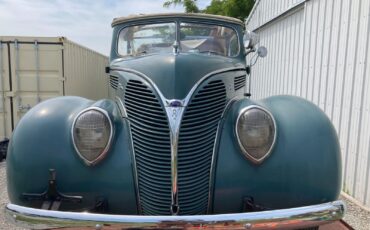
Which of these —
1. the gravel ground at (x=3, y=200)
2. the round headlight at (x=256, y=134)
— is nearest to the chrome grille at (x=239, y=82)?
the round headlight at (x=256, y=134)

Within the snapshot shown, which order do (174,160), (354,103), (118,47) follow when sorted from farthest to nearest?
(354,103) < (118,47) < (174,160)

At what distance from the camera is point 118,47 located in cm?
380

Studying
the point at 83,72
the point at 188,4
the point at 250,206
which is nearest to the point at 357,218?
the point at 250,206

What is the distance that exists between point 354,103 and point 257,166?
288 centimetres

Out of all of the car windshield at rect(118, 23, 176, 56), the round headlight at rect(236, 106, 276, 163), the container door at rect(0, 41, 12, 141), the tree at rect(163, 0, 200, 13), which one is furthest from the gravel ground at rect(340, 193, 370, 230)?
the tree at rect(163, 0, 200, 13)

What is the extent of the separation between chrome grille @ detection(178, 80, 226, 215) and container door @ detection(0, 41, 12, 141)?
657 centimetres

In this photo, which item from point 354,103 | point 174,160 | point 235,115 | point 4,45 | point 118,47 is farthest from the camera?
point 4,45

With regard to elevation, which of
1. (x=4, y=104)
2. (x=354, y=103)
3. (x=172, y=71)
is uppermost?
(x=172, y=71)

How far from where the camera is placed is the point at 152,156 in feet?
8.63

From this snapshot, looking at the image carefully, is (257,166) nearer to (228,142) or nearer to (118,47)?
(228,142)

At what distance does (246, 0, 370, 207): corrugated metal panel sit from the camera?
4.68 metres

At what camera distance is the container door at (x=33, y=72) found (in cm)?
791

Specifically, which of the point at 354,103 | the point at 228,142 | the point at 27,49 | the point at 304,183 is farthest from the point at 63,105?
the point at 27,49

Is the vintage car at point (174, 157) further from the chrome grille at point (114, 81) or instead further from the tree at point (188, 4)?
the tree at point (188, 4)
